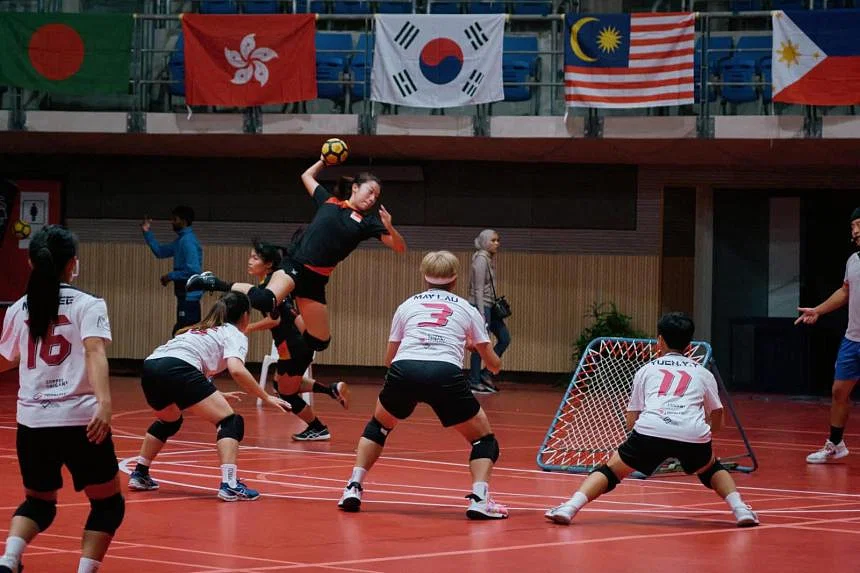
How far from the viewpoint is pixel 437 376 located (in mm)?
7949

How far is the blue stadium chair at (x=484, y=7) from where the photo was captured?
64.2 ft

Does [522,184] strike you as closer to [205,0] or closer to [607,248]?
[607,248]

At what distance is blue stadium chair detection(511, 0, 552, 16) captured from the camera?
1944 centimetres

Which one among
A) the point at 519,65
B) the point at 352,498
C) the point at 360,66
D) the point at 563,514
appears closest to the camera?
the point at 563,514

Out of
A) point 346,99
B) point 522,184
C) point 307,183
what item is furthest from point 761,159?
point 307,183

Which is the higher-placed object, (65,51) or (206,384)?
(65,51)

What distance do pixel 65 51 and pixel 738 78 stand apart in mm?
9115

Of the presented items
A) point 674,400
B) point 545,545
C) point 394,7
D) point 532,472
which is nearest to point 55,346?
point 545,545

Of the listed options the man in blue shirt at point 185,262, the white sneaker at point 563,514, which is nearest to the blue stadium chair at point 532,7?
the man in blue shirt at point 185,262

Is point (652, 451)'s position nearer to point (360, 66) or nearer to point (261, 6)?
point (360, 66)

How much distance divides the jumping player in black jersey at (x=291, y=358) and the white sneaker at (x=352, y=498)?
137 inches

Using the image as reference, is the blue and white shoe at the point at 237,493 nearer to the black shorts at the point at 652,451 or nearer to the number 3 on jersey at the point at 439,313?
the number 3 on jersey at the point at 439,313

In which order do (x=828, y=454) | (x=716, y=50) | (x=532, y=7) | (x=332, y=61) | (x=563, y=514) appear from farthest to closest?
(x=532, y=7) < (x=332, y=61) < (x=716, y=50) < (x=828, y=454) < (x=563, y=514)

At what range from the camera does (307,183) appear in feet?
36.6
